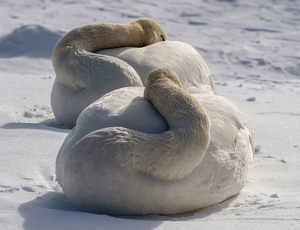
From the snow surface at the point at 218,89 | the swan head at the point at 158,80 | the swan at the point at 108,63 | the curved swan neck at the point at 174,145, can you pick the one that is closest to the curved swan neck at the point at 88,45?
the swan at the point at 108,63

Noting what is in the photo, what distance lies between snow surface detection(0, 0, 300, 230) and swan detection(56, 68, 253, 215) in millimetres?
96

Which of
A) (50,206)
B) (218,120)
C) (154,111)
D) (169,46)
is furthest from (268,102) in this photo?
(50,206)

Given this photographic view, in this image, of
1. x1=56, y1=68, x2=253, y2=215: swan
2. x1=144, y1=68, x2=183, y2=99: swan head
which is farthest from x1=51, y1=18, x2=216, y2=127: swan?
x1=56, y1=68, x2=253, y2=215: swan

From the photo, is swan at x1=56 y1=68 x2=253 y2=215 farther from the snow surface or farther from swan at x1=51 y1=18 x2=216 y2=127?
swan at x1=51 y1=18 x2=216 y2=127

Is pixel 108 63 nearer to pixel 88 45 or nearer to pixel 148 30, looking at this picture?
pixel 88 45

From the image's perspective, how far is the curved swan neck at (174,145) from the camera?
99.4 inches

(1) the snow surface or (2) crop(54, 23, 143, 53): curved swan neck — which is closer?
(1) the snow surface

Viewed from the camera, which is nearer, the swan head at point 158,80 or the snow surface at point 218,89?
the snow surface at point 218,89

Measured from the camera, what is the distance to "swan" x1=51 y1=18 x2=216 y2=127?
4.51 m

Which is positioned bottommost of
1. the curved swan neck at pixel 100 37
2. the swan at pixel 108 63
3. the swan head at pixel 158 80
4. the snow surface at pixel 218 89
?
the snow surface at pixel 218 89

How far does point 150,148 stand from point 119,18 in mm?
10560

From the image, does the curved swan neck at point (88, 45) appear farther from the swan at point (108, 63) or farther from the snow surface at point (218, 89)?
the snow surface at point (218, 89)

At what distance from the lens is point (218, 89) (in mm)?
7199

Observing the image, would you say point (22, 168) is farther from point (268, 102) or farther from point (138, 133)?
point (268, 102)
